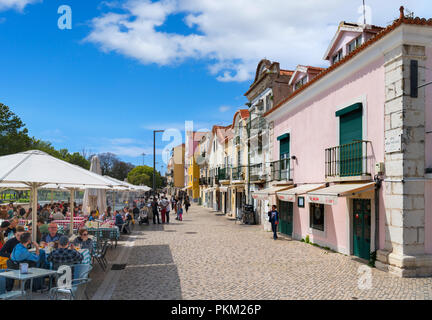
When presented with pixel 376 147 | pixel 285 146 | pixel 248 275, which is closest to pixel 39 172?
pixel 248 275

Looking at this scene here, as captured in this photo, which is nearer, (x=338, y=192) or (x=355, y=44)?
(x=338, y=192)

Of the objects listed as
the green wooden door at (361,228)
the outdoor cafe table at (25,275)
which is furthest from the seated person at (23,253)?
the green wooden door at (361,228)

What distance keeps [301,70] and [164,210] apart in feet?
40.3

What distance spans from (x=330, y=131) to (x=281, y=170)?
16.3 ft

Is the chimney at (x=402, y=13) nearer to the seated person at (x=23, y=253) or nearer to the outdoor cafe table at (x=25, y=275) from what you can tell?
the outdoor cafe table at (x=25, y=275)

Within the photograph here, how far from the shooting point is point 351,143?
10891 millimetres

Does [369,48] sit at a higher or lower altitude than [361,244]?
higher

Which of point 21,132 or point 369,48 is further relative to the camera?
point 21,132

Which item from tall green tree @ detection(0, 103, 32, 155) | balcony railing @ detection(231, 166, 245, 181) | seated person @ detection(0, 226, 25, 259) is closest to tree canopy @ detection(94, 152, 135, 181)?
tall green tree @ detection(0, 103, 32, 155)

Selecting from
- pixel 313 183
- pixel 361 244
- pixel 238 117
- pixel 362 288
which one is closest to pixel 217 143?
pixel 238 117

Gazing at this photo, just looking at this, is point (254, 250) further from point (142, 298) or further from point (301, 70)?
point (301, 70)

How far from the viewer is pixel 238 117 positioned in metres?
28.6

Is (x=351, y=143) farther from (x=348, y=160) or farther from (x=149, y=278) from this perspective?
(x=149, y=278)
